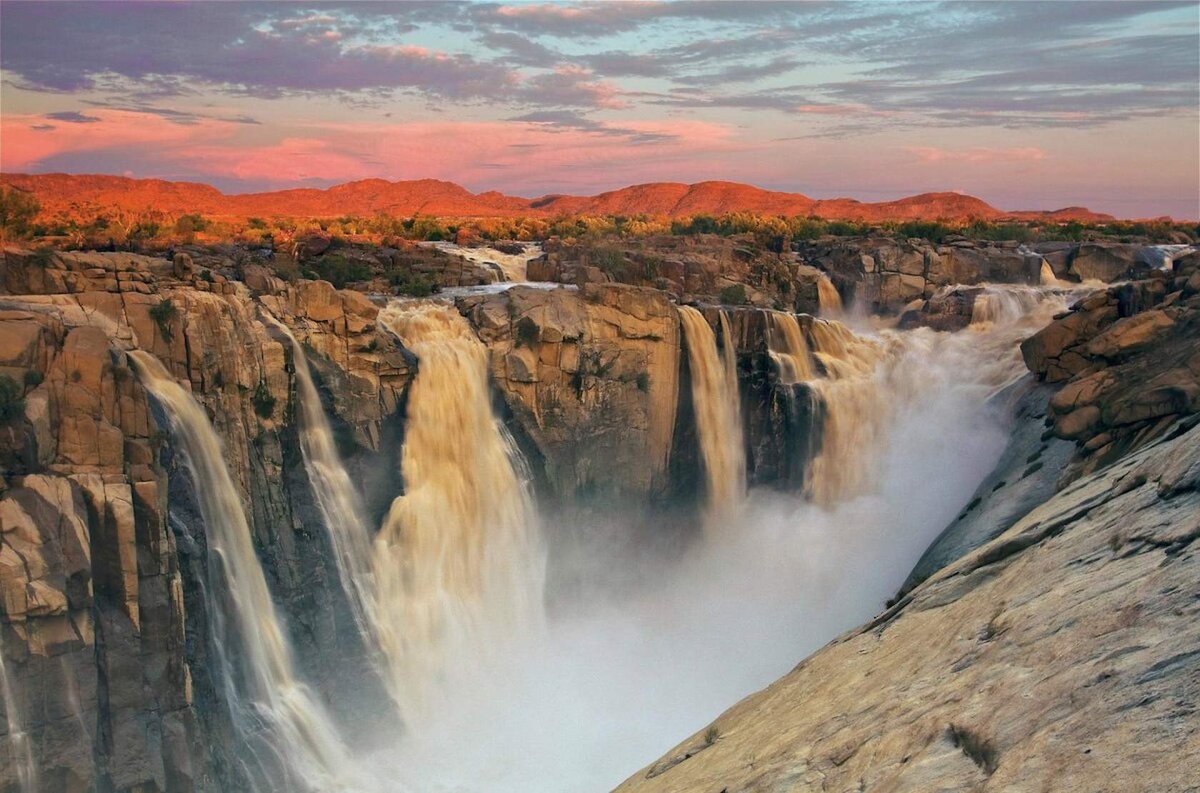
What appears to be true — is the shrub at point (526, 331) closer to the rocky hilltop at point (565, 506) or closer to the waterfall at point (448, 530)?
the rocky hilltop at point (565, 506)

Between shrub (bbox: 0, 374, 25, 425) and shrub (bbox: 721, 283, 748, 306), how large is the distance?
27111 mm

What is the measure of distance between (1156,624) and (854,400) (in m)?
26.9

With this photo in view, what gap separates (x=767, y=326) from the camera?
3180 cm

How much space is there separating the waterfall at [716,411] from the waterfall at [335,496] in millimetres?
12124

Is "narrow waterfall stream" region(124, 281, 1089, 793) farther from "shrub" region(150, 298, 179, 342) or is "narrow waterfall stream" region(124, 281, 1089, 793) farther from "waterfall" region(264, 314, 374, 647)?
"shrub" region(150, 298, 179, 342)

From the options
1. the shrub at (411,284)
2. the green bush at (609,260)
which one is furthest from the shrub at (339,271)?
the green bush at (609,260)

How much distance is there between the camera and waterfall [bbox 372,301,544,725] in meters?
22.6

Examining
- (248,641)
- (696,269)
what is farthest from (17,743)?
(696,269)

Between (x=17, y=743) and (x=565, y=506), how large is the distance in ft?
53.9

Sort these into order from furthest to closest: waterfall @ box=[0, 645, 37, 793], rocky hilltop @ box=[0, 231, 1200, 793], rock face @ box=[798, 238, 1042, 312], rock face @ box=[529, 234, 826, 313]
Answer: rock face @ box=[798, 238, 1042, 312] < rock face @ box=[529, 234, 826, 313] < waterfall @ box=[0, 645, 37, 793] < rocky hilltop @ box=[0, 231, 1200, 793]

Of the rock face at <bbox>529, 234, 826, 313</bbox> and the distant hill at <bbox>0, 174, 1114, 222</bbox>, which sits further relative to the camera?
the distant hill at <bbox>0, 174, 1114, 222</bbox>

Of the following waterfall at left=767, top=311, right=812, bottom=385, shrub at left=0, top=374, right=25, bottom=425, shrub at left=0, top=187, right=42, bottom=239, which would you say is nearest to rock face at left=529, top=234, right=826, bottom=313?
waterfall at left=767, top=311, right=812, bottom=385

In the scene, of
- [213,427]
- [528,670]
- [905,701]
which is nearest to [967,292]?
[528,670]

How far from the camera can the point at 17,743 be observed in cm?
1280
